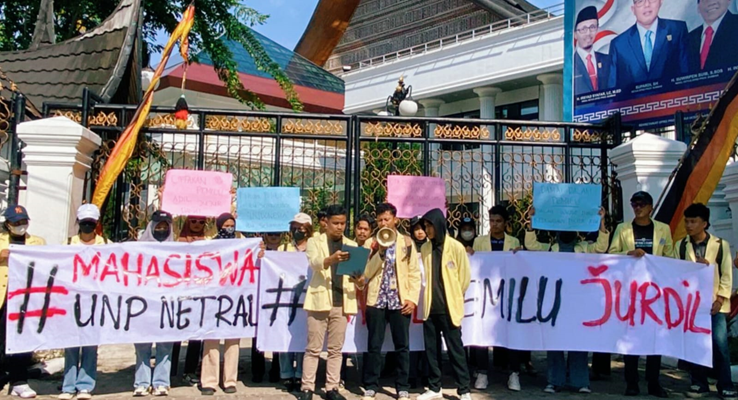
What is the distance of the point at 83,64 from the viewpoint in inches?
371

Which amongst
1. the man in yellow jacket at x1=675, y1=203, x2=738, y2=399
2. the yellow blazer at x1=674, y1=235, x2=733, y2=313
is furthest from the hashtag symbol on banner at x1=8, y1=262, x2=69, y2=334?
the yellow blazer at x1=674, y1=235, x2=733, y2=313

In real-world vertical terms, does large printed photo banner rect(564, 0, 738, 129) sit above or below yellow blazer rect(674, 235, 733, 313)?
above

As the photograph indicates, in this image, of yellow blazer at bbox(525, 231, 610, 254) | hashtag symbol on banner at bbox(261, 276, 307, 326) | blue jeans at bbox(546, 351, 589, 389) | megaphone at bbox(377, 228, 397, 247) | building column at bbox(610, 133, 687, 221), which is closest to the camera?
megaphone at bbox(377, 228, 397, 247)

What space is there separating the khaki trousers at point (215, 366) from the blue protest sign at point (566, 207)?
125 inches

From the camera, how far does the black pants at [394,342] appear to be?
5.68 metres

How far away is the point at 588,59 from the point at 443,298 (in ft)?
39.7

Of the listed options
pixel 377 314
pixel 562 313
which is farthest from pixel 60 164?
pixel 562 313

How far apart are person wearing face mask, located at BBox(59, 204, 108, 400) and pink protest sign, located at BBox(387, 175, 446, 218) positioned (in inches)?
119

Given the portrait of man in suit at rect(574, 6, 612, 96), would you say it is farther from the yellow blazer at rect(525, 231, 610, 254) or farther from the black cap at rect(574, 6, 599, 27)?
the yellow blazer at rect(525, 231, 610, 254)

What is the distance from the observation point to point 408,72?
88.0ft

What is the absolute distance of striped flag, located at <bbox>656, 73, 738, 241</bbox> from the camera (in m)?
6.46

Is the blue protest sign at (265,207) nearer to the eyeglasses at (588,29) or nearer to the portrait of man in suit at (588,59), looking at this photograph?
the portrait of man in suit at (588,59)

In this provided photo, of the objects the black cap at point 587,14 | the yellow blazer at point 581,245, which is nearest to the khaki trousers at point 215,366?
the yellow blazer at point 581,245

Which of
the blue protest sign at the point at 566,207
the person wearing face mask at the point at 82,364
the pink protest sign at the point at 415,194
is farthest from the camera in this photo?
the pink protest sign at the point at 415,194
